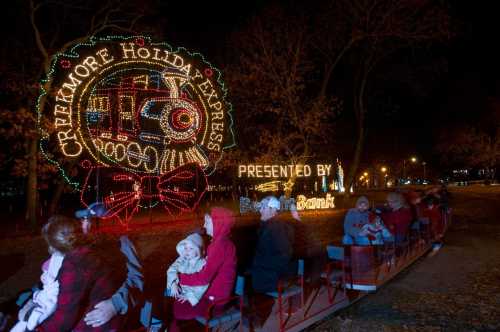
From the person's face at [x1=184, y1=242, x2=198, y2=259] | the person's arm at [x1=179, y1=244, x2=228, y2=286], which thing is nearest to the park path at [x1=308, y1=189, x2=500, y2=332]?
the person's arm at [x1=179, y1=244, x2=228, y2=286]

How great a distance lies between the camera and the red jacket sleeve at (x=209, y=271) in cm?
493

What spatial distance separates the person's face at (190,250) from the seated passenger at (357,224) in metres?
4.30

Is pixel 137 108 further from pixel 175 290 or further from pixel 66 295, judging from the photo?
pixel 66 295

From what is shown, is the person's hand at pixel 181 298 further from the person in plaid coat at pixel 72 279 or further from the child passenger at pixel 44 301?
the child passenger at pixel 44 301

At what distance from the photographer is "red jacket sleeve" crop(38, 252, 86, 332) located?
3.99m

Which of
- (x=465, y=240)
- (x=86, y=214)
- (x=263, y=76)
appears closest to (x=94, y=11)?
(x=263, y=76)

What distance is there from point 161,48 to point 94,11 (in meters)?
5.64

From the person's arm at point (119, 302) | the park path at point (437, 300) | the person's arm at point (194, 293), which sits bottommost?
the park path at point (437, 300)

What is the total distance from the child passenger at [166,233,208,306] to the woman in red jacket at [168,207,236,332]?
0.05m

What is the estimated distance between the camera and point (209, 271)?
16.3 ft

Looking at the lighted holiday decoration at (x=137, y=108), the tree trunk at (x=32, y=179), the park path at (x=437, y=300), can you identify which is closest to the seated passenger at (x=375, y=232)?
the park path at (x=437, y=300)

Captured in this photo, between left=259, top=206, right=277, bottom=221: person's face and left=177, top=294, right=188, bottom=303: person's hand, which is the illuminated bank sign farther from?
left=177, top=294, right=188, bottom=303: person's hand

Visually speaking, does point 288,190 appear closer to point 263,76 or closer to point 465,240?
point 263,76

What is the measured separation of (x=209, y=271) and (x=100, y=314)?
51.9 inches
